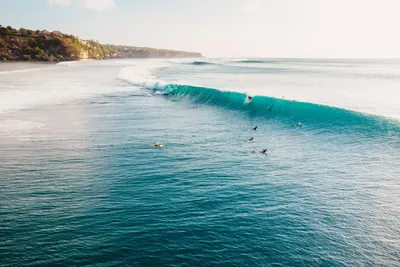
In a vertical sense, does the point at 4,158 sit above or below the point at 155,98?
below

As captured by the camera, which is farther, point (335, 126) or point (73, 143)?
point (335, 126)

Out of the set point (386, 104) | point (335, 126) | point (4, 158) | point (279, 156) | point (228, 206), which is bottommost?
point (4, 158)

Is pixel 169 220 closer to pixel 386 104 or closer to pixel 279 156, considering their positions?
pixel 279 156

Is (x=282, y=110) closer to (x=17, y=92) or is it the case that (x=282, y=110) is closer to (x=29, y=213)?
(x=29, y=213)

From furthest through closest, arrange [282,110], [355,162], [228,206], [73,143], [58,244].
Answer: [282,110] < [73,143] < [355,162] < [228,206] < [58,244]

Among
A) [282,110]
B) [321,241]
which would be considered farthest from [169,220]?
[282,110]

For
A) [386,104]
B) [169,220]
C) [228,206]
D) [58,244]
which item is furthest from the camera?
[386,104]

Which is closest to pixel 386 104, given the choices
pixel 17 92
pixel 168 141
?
pixel 168 141
